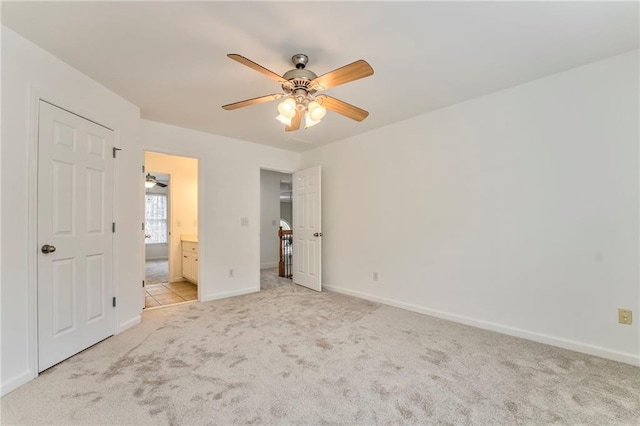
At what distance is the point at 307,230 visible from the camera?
4.82 metres

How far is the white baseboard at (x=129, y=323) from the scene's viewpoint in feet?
9.41

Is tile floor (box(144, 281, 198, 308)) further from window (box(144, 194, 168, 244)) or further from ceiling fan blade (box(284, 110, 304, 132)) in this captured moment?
window (box(144, 194, 168, 244))

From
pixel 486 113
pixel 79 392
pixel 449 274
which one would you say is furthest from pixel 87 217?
pixel 486 113

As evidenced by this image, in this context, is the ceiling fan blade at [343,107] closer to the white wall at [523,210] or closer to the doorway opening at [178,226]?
the white wall at [523,210]

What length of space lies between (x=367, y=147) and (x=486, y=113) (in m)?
1.57

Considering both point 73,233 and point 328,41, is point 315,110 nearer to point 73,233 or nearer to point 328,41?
point 328,41

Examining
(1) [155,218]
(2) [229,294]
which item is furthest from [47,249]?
(1) [155,218]

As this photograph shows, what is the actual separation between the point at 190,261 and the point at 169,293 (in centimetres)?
73

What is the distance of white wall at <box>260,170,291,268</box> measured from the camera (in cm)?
712

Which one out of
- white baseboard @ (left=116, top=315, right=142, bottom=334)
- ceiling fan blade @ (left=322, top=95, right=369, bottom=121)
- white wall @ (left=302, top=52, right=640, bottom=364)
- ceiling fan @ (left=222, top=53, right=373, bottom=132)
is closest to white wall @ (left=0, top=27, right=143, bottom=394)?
white baseboard @ (left=116, top=315, right=142, bottom=334)

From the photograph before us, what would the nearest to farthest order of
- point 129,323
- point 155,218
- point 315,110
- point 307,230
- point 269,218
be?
point 315,110 → point 129,323 → point 307,230 → point 269,218 → point 155,218

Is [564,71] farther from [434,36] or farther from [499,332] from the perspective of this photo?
[499,332]

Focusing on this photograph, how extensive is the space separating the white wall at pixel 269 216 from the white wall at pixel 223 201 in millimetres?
2501

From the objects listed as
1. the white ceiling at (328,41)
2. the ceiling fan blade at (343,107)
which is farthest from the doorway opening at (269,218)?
the ceiling fan blade at (343,107)
